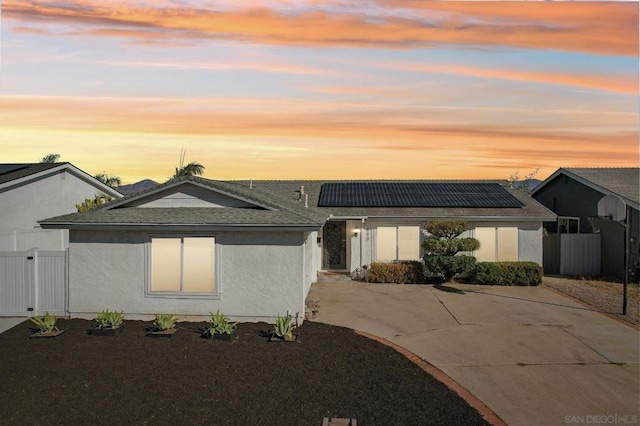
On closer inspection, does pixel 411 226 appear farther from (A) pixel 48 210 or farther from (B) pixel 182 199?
(A) pixel 48 210

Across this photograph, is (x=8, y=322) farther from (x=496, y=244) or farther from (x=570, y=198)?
(x=570, y=198)

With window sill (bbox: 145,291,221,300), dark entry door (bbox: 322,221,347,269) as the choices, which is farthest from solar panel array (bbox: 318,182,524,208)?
window sill (bbox: 145,291,221,300)

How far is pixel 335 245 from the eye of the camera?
73.5ft

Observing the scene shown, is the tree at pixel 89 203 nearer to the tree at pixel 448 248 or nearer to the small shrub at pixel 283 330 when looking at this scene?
the small shrub at pixel 283 330

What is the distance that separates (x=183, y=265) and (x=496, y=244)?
1394cm

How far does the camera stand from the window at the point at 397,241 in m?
21.5

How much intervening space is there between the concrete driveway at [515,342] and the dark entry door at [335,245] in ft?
10.0

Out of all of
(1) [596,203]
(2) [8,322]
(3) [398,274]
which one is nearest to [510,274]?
(3) [398,274]

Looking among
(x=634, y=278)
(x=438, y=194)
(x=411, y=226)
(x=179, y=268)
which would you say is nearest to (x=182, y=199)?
(x=179, y=268)

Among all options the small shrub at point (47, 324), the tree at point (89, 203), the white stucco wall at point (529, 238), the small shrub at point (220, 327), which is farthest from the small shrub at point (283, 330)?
the white stucco wall at point (529, 238)

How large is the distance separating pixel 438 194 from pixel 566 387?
15.5 metres

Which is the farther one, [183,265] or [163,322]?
[183,265]

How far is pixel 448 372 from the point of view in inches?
395

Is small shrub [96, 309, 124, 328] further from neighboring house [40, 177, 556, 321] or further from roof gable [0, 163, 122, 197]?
roof gable [0, 163, 122, 197]
